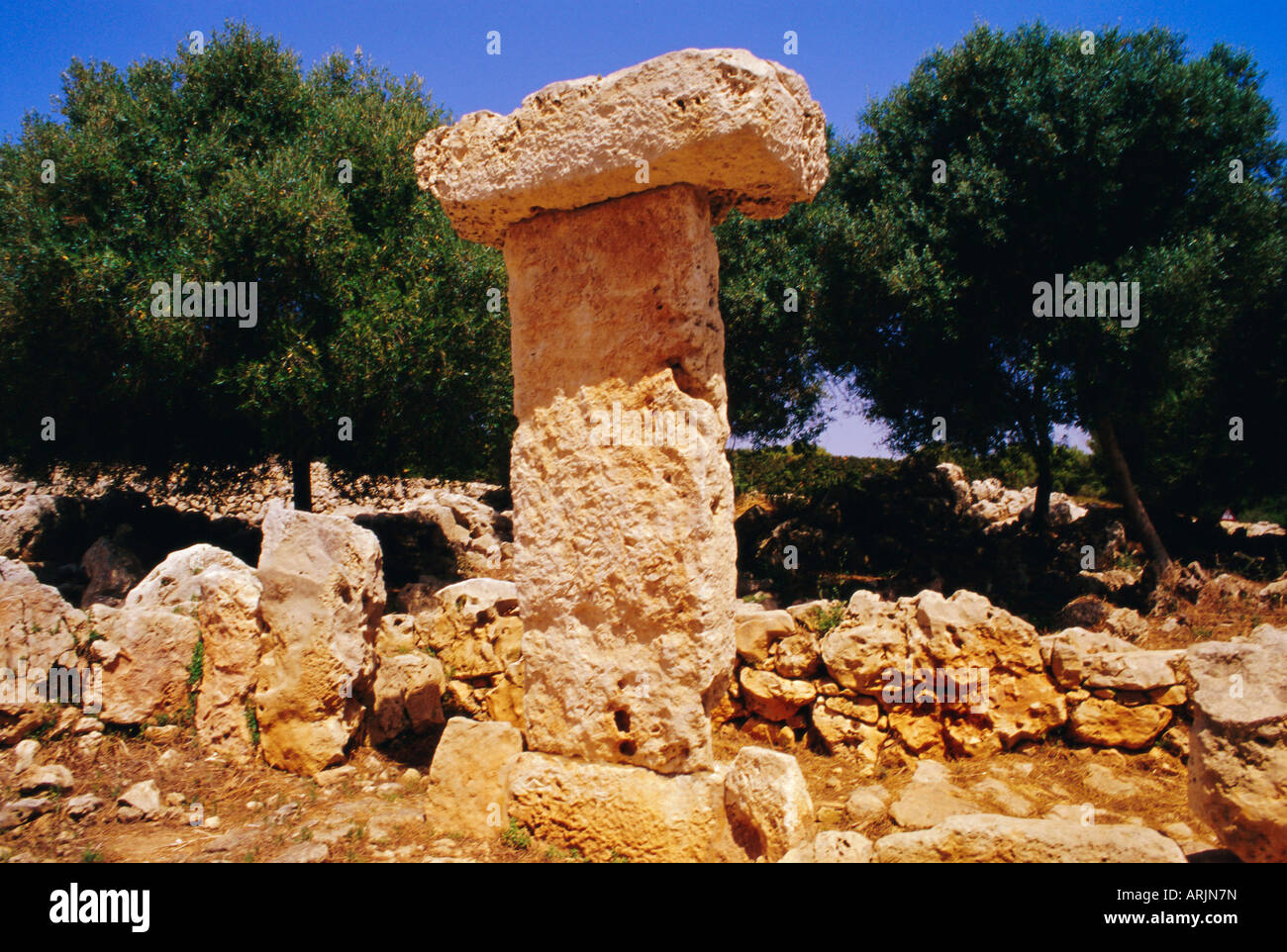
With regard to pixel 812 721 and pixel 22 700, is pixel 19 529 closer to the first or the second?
pixel 22 700

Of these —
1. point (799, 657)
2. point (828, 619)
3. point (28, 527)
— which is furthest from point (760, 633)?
point (28, 527)

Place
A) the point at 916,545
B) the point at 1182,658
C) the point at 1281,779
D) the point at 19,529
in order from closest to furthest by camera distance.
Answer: the point at 1281,779 < the point at 1182,658 < the point at 19,529 < the point at 916,545

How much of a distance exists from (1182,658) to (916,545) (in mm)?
7788

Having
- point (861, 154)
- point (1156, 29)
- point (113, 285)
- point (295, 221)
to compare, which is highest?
point (1156, 29)

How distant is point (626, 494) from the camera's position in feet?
12.9

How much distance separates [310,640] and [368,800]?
3.14 feet

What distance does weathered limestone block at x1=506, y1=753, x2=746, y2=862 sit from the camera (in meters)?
3.78

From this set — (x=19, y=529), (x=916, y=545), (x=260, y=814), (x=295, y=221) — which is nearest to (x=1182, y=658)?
(x=260, y=814)

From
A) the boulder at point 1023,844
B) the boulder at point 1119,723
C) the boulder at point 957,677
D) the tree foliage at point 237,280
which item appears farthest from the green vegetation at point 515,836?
the tree foliage at point 237,280

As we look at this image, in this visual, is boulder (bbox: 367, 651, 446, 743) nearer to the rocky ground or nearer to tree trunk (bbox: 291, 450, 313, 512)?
the rocky ground

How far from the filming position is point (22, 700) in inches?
194

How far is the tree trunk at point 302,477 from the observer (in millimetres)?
11101

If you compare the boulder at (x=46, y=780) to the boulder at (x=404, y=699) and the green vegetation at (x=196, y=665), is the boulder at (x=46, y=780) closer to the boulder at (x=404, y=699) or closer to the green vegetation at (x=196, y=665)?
the green vegetation at (x=196, y=665)
